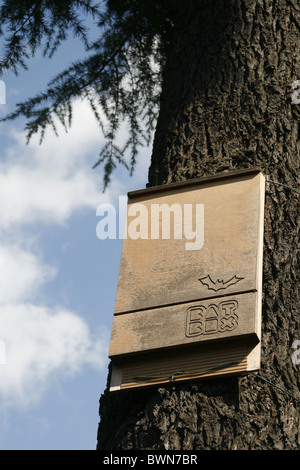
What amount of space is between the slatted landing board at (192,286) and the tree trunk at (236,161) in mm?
75

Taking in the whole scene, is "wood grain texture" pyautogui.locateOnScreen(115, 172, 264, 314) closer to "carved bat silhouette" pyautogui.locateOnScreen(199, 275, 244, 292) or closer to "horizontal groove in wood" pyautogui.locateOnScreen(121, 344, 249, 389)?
"carved bat silhouette" pyautogui.locateOnScreen(199, 275, 244, 292)

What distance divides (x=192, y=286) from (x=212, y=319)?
0.14m

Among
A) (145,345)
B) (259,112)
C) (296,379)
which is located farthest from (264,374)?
(259,112)

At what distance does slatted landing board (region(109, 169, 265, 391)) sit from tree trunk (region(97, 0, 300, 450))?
0.08 metres

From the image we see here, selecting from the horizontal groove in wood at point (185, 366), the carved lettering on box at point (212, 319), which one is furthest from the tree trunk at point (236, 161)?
the carved lettering on box at point (212, 319)

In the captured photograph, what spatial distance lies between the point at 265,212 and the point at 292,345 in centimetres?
46

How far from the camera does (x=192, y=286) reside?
2.14 metres

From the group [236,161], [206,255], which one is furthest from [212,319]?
[236,161]

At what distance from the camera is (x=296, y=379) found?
206cm

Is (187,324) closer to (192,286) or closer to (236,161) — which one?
(192,286)

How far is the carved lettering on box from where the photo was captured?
2025mm

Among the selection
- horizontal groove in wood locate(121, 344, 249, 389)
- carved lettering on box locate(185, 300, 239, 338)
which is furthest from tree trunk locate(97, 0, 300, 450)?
carved lettering on box locate(185, 300, 239, 338)

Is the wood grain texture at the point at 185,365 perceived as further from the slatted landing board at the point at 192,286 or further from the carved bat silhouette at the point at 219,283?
the carved bat silhouette at the point at 219,283
